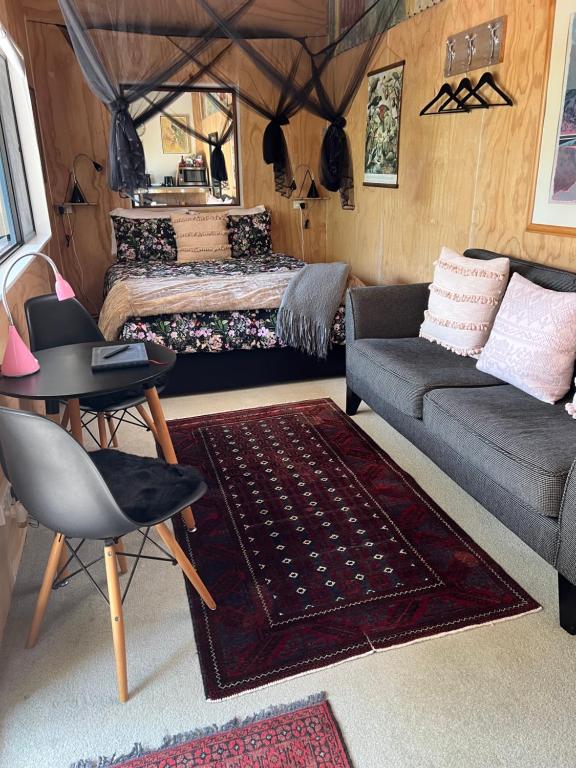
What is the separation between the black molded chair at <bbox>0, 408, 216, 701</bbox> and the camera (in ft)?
4.56

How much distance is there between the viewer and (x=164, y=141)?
17.0 feet

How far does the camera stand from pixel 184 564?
5.78ft

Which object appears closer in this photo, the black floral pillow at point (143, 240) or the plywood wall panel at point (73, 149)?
the plywood wall panel at point (73, 149)

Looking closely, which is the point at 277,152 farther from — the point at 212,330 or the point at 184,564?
the point at 184,564

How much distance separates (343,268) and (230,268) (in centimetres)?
112

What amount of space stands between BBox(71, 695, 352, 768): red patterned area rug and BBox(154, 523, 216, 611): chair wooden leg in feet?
1.39

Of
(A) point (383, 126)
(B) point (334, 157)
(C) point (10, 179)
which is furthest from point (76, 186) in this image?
(A) point (383, 126)

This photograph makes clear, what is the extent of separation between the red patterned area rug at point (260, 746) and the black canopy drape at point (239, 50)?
3482 millimetres

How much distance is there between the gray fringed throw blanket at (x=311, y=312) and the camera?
3.62 meters

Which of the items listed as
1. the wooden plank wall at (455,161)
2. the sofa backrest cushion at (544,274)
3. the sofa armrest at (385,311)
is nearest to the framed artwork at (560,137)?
the wooden plank wall at (455,161)

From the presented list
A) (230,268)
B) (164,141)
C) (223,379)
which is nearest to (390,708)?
(223,379)

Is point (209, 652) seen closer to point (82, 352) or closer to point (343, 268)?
point (82, 352)

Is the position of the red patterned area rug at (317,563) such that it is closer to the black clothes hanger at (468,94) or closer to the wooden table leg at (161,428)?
the wooden table leg at (161,428)

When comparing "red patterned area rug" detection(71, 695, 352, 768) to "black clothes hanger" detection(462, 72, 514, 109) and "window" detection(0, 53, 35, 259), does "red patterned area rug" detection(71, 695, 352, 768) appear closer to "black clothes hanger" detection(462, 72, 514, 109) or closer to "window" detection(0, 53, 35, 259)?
"window" detection(0, 53, 35, 259)
